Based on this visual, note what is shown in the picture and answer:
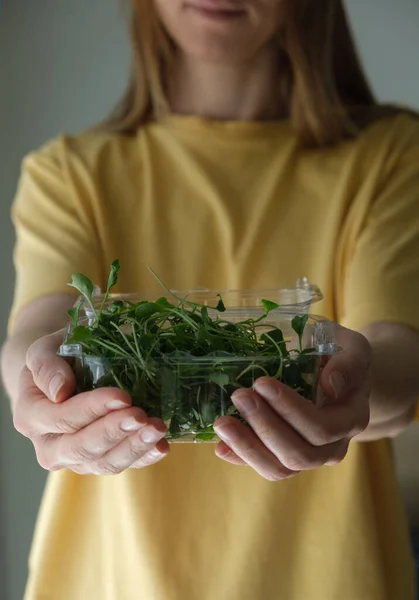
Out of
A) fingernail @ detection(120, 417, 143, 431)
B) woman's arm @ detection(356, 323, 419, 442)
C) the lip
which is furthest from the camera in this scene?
the lip

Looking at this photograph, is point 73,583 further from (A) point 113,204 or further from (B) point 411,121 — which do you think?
(B) point 411,121

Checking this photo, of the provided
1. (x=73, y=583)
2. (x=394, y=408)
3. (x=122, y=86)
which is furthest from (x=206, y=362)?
(x=122, y=86)

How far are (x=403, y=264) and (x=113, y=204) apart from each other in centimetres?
26

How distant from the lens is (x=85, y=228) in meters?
0.56

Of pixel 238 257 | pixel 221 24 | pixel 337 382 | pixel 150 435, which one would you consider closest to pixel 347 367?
pixel 337 382

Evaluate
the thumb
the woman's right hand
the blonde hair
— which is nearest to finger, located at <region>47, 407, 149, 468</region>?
the woman's right hand

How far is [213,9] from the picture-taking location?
57 centimetres

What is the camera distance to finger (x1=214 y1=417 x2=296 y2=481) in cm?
29

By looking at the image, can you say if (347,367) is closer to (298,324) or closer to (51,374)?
(298,324)

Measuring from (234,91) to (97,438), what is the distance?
0.43 m

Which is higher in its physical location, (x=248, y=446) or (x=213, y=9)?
(x=213, y=9)

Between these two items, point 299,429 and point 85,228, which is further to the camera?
point 85,228

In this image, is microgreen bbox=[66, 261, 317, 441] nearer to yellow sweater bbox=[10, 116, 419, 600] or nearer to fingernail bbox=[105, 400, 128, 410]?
fingernail bbox=[105, 400, 128, 410]

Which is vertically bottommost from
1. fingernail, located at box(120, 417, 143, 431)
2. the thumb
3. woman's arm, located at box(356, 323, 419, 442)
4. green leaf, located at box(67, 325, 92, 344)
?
woman's arm, located at box(356, 323, 419, 442)
